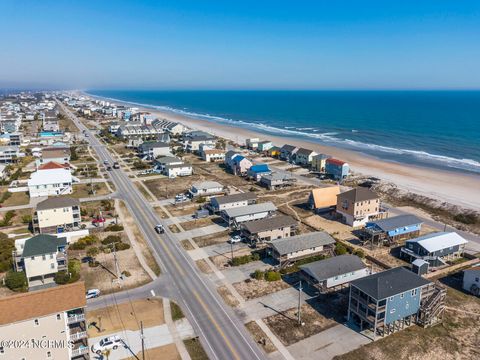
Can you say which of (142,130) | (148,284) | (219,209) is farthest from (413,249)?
(142,130)

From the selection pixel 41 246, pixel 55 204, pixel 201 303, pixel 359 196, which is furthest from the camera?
pixel 359 196

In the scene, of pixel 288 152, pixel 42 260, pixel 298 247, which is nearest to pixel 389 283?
pixel 298 247

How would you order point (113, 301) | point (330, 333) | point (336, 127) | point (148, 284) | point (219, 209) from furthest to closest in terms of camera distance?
1. point (336, 127)
2. point (219, 209)
3. point (148, 284)
4. point (113, 301)
5. point (330, 333)

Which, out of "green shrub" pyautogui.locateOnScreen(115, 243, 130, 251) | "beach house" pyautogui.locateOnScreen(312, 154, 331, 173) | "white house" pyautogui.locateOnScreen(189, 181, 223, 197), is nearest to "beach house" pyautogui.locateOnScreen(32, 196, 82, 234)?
"green shrub" pyautogui.locateOnScreen(115, 243, 130, 251)

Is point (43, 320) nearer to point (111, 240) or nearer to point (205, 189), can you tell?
point (111, 240)

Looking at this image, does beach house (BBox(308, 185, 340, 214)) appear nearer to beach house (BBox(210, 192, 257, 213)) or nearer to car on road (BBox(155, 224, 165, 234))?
beach house (BBox(210, 192, 257, 213))

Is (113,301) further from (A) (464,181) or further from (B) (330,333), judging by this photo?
(A) (464,181)
